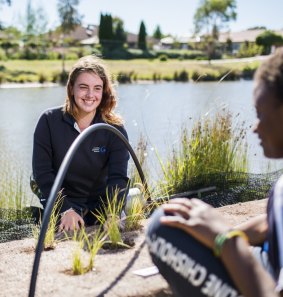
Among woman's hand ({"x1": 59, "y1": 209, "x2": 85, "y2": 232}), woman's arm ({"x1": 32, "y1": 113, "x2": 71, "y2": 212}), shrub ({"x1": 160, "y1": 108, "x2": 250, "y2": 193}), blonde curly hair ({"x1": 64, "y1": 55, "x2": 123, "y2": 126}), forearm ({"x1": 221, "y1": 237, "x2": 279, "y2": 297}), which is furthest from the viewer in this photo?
shrub ({"x1": 160, "y1": 108, "x2": 250, "y2": 193})

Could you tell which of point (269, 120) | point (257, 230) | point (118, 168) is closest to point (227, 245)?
point (269, 120)

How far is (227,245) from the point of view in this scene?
4.14 ft

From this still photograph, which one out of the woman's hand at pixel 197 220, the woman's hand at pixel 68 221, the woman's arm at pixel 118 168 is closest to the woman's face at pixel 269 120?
the woman's hand at pixel 197 220

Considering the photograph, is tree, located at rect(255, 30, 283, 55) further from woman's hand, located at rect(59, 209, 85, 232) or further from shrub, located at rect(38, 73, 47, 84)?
woman's hand, located at rect(59, 209, 85, 232)

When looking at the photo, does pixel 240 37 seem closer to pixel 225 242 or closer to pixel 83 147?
pixel 83 147

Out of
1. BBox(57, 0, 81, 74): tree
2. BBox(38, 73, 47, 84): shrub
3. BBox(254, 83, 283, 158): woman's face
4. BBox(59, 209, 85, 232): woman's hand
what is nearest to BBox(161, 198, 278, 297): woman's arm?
BBox(254, 83, 283, 158): woman's face

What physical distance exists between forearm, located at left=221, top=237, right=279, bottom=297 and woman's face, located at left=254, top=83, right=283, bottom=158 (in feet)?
0.69

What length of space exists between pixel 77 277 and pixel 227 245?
108cm

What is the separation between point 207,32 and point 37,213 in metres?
61.1

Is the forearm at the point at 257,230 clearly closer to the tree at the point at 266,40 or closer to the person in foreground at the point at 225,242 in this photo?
the person in foreground at the point at 225,242

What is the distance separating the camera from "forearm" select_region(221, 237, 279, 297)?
3.99 ft

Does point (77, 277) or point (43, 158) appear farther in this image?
point (43, 158)

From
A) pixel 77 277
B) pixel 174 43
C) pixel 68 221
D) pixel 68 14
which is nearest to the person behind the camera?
pixel 77 277

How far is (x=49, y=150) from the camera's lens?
3383 mm
